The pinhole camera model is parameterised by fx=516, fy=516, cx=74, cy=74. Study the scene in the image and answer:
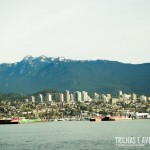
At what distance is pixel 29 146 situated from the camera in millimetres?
81750

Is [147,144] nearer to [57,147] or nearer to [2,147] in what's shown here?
[57,147]

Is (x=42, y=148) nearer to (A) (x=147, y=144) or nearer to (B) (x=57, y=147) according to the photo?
(B) (x=57, y=147)

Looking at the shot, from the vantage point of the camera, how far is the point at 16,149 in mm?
77438

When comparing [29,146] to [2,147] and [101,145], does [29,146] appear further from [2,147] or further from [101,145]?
[101,145]

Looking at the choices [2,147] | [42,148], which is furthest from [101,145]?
[2,147]

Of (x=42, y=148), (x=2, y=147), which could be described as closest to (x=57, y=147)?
(x=42, y=148)

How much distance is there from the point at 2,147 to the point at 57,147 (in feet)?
29.4

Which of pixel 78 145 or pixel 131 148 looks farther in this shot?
pixel 78 145

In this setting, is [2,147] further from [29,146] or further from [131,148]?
[131,148]

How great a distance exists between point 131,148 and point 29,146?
17568 mm

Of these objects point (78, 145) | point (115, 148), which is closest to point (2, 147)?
point (78, 145)

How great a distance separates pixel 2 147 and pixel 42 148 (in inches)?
287

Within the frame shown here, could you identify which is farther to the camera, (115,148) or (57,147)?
(57,147)

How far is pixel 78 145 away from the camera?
81.2 metres
